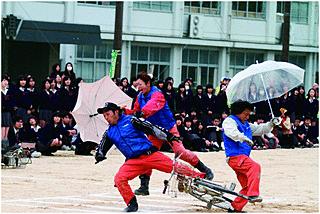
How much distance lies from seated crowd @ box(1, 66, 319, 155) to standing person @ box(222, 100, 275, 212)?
491 centimetres

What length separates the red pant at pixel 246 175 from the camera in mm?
8664

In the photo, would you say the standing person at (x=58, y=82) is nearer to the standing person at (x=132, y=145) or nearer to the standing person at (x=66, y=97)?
the standing person at (x=66, y=97)

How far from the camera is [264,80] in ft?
32.5

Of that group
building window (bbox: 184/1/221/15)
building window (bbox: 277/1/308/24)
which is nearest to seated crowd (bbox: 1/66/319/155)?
building window (bbox: 184/1/221/15)

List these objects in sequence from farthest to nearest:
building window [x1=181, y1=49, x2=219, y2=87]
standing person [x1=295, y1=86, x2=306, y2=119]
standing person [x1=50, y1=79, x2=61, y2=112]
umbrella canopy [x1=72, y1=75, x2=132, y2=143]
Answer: building window [x1=181, y1=49, x2=219, y2=87]
standing person [x1=295, y1=86, x2=306, y2=119]
standing person [x1=50, y1=79, x2=61, y2=112]
umbrella canopy [x1=72, y1=75, x2=132, y2=143]

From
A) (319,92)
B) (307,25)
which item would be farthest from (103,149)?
(307,25)

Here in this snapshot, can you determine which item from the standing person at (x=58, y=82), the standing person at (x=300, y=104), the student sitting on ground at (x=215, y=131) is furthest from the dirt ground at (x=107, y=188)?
the standing person at (x=300, y=104)

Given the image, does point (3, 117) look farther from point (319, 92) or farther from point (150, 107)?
point (319, 92)

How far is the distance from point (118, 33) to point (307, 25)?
17755mm

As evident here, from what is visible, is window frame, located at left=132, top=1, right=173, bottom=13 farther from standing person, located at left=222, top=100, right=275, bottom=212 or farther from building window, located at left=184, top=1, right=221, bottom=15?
standing person, located at left=222, top=100, right=275, bottom=212

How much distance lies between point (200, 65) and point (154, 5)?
419 centimetres

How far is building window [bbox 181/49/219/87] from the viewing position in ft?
109

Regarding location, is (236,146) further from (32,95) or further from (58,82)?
(58,82)

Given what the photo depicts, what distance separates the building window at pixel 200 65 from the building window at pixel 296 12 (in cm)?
476
